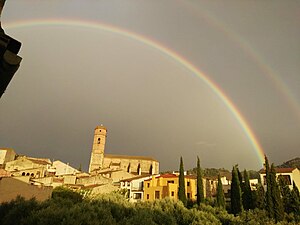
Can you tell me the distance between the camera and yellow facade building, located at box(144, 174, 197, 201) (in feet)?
136

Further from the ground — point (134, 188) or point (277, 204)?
point (134, 188)

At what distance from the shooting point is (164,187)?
42.5 m

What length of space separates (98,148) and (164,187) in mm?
40513

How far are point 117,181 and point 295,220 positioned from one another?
33.9m

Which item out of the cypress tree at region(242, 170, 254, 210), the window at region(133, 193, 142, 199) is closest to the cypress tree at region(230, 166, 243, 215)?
the cypress tree at region(242, 170, 254, 210)

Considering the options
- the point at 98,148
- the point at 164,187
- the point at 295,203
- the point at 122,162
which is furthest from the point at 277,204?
the point at 98,148

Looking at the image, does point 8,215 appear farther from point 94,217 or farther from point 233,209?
point 233,209

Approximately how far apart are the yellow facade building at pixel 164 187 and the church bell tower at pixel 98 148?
33.7 metres

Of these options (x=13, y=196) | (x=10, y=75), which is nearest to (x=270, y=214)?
(x=13, y=196)

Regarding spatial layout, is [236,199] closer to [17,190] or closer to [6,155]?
[17,190]

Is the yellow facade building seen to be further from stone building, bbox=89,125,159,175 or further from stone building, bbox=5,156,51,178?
stone building, bbox=89,125,159,175

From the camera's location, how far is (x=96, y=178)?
1764 inches

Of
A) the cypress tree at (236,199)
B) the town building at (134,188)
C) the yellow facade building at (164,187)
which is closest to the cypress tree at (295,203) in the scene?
the cypress tree at (236,199)

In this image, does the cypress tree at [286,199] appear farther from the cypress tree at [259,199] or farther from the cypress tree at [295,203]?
the cypress tree at [259,199]
